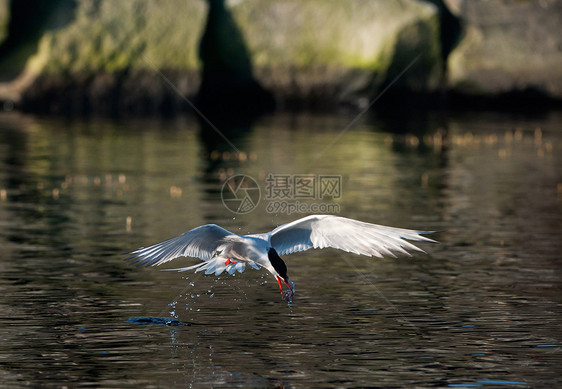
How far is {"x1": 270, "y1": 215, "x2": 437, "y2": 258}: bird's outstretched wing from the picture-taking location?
911cm

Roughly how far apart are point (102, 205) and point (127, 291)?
546 centimetres

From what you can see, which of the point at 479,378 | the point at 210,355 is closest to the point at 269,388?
the point at 210,355

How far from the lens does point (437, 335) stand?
8742 mm

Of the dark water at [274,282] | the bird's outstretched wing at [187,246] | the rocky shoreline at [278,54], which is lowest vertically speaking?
the dark water at [274,282]
